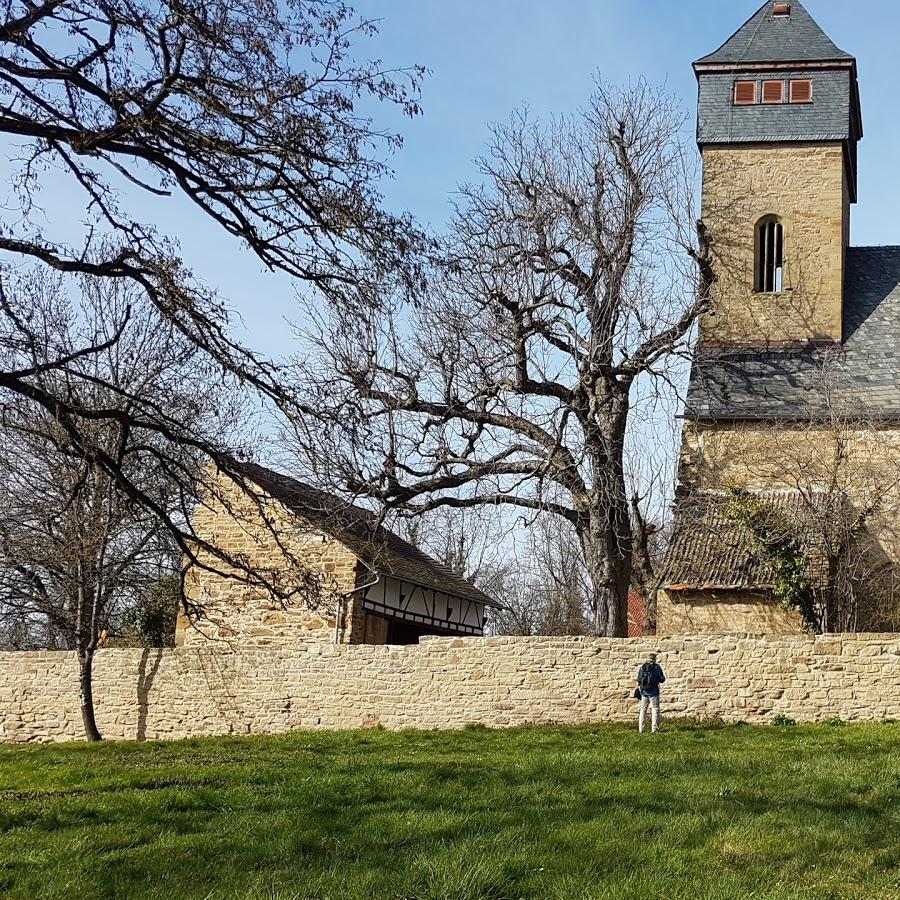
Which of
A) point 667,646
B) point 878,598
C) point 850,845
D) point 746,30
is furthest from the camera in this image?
point 746,30

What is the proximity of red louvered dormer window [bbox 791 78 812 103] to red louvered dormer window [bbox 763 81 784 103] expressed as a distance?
0.79ft

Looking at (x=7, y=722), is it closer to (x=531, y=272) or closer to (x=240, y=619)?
(x=240, y=619)

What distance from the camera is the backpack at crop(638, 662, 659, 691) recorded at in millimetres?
14203

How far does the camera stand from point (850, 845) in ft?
18.9

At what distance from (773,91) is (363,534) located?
586 inches

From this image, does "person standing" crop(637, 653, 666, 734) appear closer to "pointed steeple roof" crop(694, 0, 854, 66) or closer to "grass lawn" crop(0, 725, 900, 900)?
"grass lawn" crop(0, 725, 900, 900)

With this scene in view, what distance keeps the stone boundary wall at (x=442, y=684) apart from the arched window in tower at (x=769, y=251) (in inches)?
515

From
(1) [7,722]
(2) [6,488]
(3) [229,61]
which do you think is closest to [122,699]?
(1) [7,722]

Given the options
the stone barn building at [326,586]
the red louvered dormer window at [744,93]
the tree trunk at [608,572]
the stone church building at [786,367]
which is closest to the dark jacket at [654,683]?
the tree trunk at [608,572]

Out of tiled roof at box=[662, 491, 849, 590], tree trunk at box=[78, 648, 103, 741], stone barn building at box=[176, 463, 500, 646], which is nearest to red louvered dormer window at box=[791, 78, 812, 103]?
tiled roof at box=[662, 491, 849, 590]

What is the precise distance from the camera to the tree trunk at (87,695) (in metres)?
18.0

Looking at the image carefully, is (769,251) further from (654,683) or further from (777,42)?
(654,683)

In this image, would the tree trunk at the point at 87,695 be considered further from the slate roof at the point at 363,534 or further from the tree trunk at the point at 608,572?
the tree trunk at the point at 608,572

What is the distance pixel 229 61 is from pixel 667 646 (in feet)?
36.5
